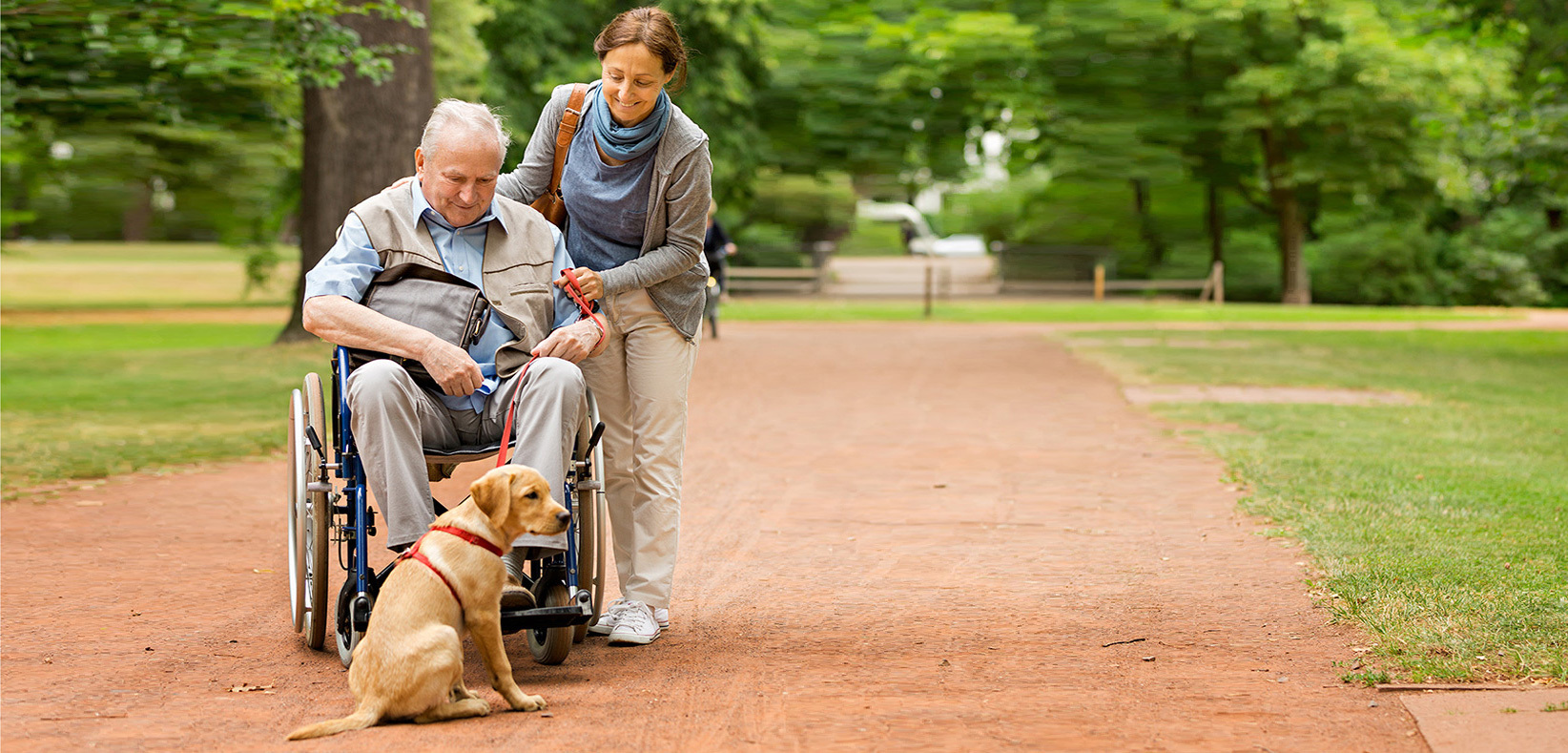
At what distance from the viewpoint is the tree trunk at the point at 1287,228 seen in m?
35.6

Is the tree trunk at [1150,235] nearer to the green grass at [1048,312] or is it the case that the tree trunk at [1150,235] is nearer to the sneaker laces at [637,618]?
the green grass at [1048,312]

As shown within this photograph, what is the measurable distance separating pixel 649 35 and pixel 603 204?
1.93ft

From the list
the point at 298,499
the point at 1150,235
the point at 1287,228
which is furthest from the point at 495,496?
the point at 1150,235

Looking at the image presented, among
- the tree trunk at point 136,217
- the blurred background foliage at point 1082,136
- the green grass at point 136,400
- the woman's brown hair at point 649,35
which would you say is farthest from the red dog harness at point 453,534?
the tree trunk at point 136,217

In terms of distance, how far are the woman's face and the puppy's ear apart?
123 cm

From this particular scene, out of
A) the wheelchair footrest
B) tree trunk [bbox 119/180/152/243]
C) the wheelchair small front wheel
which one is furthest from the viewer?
tree trunk [bbox 119/180/152/243]

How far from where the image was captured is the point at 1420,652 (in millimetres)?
4371

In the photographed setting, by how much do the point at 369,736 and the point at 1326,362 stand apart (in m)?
15.2

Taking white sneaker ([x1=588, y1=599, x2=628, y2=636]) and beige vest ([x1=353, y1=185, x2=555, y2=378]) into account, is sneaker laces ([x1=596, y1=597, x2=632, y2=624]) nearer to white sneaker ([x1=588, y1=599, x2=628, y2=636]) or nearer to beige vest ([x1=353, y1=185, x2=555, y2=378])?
white sneaker ([x1=588, y1=599, x2=628, y2=636])

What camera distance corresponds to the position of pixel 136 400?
12.5 m

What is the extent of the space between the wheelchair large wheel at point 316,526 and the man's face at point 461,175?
25.9 inches

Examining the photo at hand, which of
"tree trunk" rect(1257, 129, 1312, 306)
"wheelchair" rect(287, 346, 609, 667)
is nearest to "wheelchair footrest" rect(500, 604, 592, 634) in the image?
"wheelchair" rect(287, 346, 609, 667)

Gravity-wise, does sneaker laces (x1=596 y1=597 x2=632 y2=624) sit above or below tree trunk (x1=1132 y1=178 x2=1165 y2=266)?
above

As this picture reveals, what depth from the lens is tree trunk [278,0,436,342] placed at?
1630 cm
